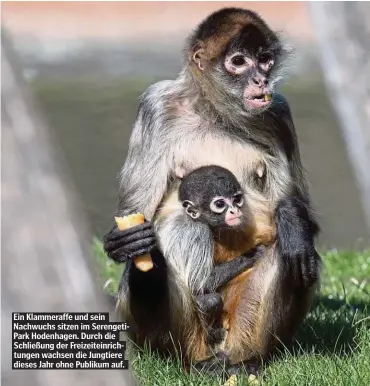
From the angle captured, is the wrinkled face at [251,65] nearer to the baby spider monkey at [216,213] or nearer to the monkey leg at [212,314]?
the baby spider monkey at [216,213]

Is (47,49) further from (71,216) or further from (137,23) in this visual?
(71,216)

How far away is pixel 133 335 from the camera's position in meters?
6.00

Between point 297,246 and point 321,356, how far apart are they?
0.66 meters

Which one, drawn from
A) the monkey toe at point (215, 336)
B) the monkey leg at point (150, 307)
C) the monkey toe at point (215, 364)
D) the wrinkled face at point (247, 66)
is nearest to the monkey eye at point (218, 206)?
the monkey leg at point (150, 307)

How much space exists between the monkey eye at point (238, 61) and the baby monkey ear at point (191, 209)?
919 mm

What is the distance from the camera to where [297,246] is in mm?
5723

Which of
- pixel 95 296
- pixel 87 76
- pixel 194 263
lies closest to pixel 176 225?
pixel 194 263

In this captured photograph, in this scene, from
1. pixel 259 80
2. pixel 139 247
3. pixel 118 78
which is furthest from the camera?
pixel 118 78

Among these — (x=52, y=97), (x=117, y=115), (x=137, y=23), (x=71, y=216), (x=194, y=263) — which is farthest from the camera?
(x=137, y=23)

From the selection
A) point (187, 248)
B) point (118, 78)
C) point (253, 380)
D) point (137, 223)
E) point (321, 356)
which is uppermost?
point (118, 78)

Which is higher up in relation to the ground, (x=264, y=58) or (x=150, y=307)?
(x=264, y=58)

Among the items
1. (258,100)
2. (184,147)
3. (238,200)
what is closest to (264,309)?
(238,200)

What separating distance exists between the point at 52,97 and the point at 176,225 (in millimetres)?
14867

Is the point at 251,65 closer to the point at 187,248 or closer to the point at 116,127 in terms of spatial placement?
the point at 187,248
